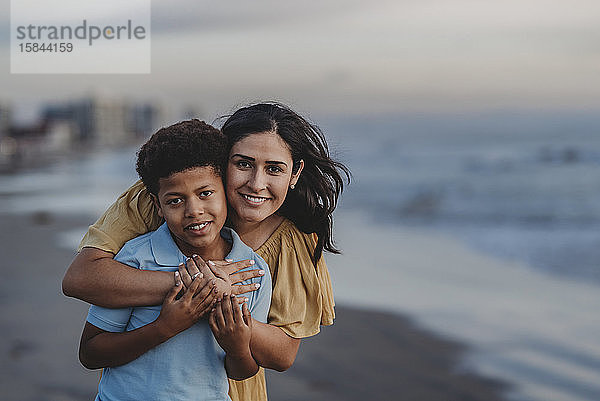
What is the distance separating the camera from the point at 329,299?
2418 millimetres

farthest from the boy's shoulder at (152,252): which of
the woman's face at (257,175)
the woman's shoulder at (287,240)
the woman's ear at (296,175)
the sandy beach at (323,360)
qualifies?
the sandy beach at (323,360)

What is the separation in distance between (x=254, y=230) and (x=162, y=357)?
526 mm

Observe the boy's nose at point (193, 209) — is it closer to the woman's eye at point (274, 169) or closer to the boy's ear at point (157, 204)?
the boy's ear at point (157, 204)

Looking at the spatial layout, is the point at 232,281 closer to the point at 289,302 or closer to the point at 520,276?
the point at 289,302

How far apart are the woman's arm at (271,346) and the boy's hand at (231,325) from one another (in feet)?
0.20

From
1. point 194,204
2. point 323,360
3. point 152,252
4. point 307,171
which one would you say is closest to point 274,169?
point 307,171

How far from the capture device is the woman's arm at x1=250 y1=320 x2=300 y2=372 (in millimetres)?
2074

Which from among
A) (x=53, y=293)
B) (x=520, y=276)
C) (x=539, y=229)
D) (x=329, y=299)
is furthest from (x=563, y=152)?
(x=329, y=299)

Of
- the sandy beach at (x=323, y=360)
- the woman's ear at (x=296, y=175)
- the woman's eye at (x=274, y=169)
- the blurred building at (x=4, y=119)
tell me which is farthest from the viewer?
the blurred building at (x=4, y=119)

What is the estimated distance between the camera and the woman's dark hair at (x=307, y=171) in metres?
2.26

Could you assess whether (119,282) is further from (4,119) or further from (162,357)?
(4,119)

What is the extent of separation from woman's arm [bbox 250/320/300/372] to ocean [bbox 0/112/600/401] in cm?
88

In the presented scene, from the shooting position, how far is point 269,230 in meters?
2.38

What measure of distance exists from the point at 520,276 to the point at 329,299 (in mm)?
6206
